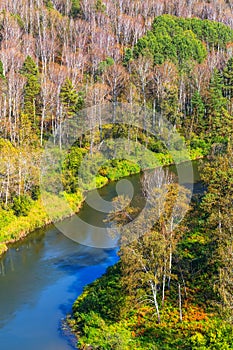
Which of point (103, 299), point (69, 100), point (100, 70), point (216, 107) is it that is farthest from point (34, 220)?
point (216, 107)

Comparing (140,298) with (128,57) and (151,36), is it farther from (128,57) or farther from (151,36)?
(151,36)

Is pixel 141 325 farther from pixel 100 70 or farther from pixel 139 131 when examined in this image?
pixel 100 70

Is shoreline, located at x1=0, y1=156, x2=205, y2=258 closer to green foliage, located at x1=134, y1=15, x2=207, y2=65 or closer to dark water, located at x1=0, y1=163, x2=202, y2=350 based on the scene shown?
dark water, located at x1=0, y1=163, x2=202, y2=350

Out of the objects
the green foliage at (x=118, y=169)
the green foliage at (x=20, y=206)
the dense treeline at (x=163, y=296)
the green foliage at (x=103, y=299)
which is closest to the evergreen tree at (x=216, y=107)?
the green foliage at (x=118, y=169)

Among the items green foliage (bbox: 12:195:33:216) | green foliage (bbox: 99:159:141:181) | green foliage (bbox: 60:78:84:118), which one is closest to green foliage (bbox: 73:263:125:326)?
green foliage (bbox: 12:195:33:216)

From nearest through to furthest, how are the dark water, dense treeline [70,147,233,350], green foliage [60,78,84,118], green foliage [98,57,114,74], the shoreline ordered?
1. dense treeline [70,147,233,350]
2. the dark water
3. the shoreline
4. green foliage [60,78,84,118]
5. green foliage [98,57,114,74]
